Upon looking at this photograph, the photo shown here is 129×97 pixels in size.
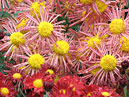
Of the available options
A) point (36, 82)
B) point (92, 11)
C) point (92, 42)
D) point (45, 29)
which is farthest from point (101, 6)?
point (36, 82)

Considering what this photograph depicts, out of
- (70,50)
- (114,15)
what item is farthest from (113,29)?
(70,50)

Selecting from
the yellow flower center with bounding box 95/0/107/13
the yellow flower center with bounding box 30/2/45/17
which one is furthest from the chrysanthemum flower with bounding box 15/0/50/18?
the yellow flower center with bounding box 95/0/107/13

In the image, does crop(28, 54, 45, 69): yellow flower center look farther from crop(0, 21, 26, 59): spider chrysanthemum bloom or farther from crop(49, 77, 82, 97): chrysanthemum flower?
crop(49, 77, 82, 97): chrysanthemum flower

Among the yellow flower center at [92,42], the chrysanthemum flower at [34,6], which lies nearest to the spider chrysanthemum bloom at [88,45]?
the yellow flower center at [92,42]

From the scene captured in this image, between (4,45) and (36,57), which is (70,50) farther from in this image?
(4,45)

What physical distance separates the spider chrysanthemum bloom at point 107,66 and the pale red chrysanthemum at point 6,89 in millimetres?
312

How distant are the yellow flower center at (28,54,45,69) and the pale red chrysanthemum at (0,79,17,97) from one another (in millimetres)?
137

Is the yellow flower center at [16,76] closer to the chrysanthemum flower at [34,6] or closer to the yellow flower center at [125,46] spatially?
the chrysanthemum flower at [34,6]

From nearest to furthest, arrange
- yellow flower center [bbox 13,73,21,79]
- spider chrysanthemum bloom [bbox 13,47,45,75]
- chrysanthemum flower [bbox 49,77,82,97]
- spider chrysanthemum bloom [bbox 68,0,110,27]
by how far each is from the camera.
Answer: chrysanthemum flower [bbox 49,77,82,97], yellow flower center [bbox 13,73,21,79], spider chrysanthemum bloom [bbox 13,47,45,75], spider chrysanthemum bloom [bbox 68,0,110,27]

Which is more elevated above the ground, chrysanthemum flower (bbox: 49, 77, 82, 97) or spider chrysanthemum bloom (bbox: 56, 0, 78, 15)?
spider chrysanthemum bloom (bbox: 56, 0, 78, 15)

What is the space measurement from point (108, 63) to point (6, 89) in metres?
0.39

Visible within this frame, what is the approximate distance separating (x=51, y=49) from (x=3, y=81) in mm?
250

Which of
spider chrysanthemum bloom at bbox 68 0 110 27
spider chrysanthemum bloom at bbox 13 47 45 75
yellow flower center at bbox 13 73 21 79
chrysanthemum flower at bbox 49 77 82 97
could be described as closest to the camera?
chrysanthemum flower at bbox 49 77 82 97

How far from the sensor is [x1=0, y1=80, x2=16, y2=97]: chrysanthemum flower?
807 mm
